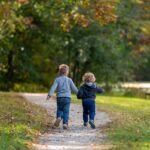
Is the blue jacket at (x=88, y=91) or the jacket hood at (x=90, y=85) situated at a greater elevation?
the jacket hood at (x=90, y=85)

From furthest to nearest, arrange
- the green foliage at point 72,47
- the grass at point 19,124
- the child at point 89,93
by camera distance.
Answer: the green foliage at point 72,47, the child at point 89,93, the grass at point 19,124

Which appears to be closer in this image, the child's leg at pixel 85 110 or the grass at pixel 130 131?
the grass at pixel 130 131

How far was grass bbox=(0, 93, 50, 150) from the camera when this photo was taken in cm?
1378

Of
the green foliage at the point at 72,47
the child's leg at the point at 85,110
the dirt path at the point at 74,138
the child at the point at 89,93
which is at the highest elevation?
the green foliage at the point at 72,47

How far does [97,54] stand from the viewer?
44.8 metres

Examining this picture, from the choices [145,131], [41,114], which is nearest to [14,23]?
[41,114]

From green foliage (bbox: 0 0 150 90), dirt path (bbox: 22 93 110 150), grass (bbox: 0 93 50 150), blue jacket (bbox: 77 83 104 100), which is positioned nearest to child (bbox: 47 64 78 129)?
blue jacket (bbox: 77 83 104 100)

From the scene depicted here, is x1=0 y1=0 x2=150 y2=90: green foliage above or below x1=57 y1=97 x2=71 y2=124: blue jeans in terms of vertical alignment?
above

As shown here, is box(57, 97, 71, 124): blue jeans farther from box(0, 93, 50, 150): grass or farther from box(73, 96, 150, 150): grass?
box(73, 96, 150, 150): grass

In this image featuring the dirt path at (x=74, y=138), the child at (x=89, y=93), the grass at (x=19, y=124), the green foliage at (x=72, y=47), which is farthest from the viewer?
the green foliage at (x=72, y=47)

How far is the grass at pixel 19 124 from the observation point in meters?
13.8

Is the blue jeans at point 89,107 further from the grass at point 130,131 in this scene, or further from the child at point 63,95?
the grass at point 130,131

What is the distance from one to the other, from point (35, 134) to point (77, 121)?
377 centimetres

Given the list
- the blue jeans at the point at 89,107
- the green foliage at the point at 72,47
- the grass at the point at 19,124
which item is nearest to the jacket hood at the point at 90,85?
the blue jeans at the point at 89,107
